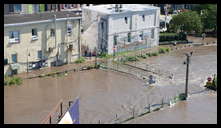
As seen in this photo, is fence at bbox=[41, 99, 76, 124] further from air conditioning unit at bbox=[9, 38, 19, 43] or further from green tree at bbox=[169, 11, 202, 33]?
green tree at bbox=[169, 11, 202, 33]

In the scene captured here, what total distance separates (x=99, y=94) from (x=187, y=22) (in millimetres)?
17428

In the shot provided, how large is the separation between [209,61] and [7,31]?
55.7ft

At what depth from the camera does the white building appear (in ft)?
131

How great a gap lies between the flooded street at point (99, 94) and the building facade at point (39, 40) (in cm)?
218

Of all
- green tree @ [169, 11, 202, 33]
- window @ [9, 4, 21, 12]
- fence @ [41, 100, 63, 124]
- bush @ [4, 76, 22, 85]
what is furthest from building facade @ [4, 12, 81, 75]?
green tree @ [169, 11, 202, 33]

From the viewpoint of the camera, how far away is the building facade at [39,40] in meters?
33.5

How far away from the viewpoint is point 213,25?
47156mm

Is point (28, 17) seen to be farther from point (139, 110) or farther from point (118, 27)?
point (139, 110)

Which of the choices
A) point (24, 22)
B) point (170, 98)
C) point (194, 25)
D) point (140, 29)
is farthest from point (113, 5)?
point (170, 98)

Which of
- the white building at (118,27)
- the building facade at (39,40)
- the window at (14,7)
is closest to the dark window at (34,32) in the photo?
the building facade at (39,40)

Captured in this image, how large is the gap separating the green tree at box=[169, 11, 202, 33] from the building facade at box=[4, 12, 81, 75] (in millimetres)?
12323

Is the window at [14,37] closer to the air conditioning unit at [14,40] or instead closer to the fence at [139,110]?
the air conditioning unit at [14,40]

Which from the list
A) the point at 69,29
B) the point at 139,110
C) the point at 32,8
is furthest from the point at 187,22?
the point at 139,110
